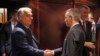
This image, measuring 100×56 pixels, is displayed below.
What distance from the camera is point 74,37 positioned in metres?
4.03

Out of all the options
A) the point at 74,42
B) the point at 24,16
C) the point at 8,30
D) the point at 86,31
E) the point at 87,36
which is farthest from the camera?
the point at 8,30

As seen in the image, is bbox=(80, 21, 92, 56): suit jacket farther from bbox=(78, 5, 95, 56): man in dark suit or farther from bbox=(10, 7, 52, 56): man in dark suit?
bbox=(10, 7, 52, 56): man in dark suit

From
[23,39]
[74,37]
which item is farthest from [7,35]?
[74,37]

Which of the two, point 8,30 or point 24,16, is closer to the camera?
point 24,16

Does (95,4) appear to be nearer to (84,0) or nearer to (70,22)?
(84,0)

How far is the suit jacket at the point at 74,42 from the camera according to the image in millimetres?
4008

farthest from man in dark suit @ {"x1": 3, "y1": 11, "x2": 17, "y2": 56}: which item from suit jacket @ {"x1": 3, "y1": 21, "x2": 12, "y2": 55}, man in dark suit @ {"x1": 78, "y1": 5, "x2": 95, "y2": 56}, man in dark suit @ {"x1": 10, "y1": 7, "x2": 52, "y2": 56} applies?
man in dark suit @ {"x1": 10, "y1": 7, "x2": 52, "y2": 56}

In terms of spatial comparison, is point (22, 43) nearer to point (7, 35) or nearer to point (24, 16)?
point (24, 16)

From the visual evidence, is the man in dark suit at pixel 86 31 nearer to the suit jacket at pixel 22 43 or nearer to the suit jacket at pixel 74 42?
the suit jacket at pixel 74 42

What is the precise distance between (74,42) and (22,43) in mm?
740

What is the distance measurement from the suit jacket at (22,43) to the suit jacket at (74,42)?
0.46m

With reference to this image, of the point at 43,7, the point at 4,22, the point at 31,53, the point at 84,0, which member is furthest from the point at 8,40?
the point at 84,0

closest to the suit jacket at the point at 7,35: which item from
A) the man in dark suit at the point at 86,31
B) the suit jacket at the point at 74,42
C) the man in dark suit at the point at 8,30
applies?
the man in dark suit at the point at 8,30

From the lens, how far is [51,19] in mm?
6609
